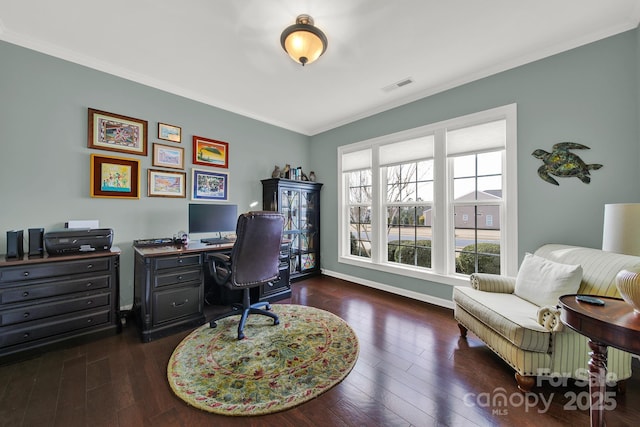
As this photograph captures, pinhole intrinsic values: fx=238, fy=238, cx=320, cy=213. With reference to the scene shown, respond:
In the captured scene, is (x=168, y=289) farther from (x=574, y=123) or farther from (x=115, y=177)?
(x=574, y=123)

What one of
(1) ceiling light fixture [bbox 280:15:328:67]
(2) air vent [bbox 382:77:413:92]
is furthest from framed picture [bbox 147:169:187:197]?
(2) air vent [bbox 382:77:413:92]

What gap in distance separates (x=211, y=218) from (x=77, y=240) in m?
1.27

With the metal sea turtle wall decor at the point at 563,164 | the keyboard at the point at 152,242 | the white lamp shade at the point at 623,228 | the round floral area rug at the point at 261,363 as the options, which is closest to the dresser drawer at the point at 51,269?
the keyboard at the point at 152,242

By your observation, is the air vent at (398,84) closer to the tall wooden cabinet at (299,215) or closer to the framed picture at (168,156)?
the tall wooden cabinet at (299,215)

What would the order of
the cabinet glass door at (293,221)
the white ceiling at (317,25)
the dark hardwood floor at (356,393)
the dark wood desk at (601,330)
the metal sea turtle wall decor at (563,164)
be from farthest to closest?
→ 1. the cabinet glass door at (293,221)
2. the metal sea turtle wall decor at (563,164)
3. the white ceiling at (317,25)
4. the dark hardwood floor at (356,393)
5. the dark wood desk at (601,330)

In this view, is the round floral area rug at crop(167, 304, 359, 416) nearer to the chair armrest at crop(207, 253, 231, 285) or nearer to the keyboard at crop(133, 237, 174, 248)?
the chair armrest at crop(207, 253, 231, 285)

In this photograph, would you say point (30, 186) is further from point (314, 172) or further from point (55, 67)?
point (314, 172)

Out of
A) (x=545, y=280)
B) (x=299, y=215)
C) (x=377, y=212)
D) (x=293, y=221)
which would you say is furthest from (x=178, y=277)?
(x=545, y=280)

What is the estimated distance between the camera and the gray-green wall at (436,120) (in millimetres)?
2092

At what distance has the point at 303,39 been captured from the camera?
1913 millimetres

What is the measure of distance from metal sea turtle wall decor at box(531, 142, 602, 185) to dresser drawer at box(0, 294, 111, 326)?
4.46 meters

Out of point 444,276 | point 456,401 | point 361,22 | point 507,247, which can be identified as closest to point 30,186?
point 361,22

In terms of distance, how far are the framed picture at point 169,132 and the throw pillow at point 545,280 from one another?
410 centimetres

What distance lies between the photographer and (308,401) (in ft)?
4.98
